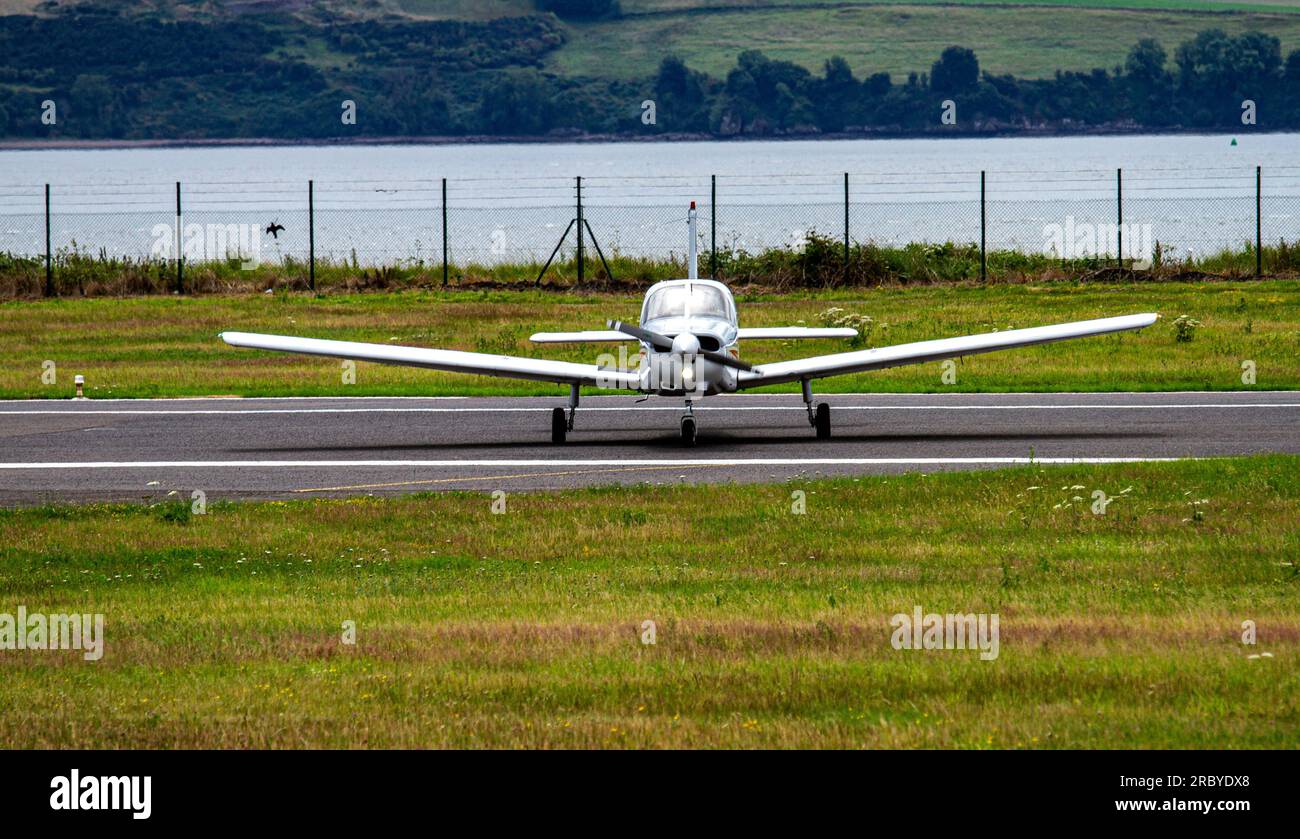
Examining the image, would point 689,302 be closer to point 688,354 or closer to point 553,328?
point 688,354

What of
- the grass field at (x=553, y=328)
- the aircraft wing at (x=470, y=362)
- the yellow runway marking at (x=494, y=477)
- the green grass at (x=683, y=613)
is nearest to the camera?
the green grass at (x=683, y=613)

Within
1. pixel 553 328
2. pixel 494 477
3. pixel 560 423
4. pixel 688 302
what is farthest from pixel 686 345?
pixel 553 328

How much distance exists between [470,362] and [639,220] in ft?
246

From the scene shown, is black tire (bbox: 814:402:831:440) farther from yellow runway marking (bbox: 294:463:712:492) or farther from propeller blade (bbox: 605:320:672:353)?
yellow runway marking (bbox: 294:463:712:492)

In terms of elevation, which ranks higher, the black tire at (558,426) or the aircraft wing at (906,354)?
the aircraft wing at (906,354)

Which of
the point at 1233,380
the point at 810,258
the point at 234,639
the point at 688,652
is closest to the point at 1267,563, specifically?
the point at 688,652

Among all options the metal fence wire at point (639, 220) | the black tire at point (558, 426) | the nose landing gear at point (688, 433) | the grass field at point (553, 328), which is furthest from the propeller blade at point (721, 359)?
the metal fence wire at point (639, 220)

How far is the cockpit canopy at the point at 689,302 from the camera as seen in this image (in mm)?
22297

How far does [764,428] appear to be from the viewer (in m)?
23.7

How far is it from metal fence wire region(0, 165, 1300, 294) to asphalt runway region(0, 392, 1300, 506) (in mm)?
17169

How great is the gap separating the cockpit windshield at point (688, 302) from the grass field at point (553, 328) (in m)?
6.02

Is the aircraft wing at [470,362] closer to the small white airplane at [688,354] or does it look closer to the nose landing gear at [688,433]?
the small white airplane at [688,354]

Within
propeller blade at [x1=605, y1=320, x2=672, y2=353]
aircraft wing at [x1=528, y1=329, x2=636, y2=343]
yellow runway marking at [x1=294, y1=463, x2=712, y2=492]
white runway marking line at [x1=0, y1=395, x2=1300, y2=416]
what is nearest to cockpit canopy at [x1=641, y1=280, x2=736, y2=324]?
aircraft wing at [x1=528, y1=329, x2=636, y2=343]
